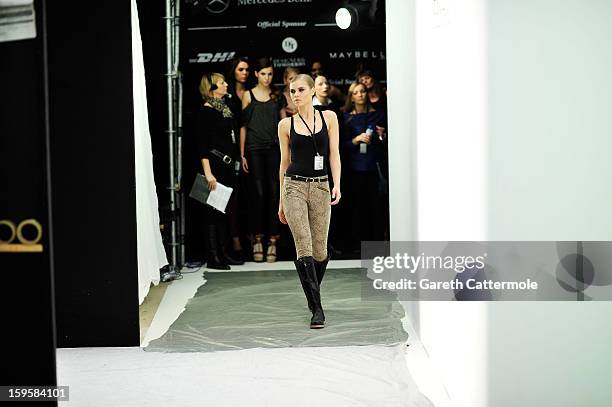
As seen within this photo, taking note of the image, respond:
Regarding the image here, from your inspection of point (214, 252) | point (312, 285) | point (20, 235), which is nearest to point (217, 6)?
point (214, 252)

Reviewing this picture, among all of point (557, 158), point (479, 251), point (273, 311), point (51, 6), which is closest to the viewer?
point (557, 158)

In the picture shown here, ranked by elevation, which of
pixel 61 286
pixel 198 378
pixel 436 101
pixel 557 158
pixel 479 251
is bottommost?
pixel 198 378

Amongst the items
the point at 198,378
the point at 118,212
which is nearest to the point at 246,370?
the point at 198,378

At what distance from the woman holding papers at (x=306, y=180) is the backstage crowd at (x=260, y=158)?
8.27ft

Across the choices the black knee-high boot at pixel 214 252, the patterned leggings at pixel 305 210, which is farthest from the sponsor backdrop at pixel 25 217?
the black knee-high boot at pixel 214 252

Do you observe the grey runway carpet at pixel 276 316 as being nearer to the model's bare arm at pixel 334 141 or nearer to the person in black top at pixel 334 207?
the model's bare arm at pixel 334 141

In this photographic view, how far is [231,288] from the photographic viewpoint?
729 cm

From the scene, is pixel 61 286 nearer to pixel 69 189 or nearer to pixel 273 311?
pixel 69 189

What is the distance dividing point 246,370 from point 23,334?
2.30 m

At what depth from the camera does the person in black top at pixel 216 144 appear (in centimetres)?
814

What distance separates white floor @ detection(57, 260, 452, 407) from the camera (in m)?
4.27

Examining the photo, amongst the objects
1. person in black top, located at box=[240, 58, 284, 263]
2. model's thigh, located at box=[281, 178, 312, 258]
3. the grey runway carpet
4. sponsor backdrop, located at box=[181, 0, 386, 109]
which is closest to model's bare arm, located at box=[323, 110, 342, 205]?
model's thigh, located at box=[281, 178, 312, 258]

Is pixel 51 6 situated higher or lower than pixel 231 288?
higher

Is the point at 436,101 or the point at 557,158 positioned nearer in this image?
the point at 557,158
